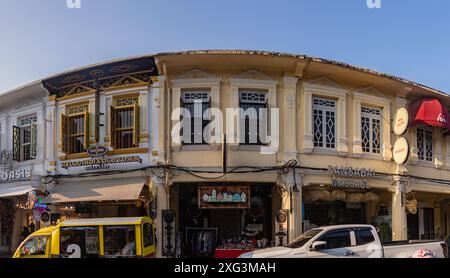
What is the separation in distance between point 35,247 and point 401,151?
1267 centimetres

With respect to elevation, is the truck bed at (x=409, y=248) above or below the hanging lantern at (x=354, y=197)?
below

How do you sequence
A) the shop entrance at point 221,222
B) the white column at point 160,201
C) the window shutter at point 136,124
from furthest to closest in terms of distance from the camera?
the shop entrance at point 221,222
the window shutter at point 136,124
the white column at point 160,201

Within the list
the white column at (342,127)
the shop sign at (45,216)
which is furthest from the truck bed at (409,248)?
the shop sign at (45,216)

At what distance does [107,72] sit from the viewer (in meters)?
15.1

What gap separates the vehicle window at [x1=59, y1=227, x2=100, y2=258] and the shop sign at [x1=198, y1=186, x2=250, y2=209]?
14.3ft

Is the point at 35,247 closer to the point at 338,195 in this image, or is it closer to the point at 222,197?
the point at 222,197

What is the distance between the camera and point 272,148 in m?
14.4

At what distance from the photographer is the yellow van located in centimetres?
1035

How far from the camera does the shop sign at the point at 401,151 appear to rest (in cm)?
1530

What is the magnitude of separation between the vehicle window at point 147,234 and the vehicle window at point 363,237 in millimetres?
5239

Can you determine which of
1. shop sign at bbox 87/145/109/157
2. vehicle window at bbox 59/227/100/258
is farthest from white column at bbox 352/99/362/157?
vehicle window at bbox 59/227/100/258

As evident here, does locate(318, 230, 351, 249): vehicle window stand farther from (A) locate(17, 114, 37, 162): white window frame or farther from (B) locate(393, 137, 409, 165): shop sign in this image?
(A) locate(17, 114, 37, 162): white window frame

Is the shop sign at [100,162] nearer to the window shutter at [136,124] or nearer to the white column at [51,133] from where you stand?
the window shutter at [136,124]
